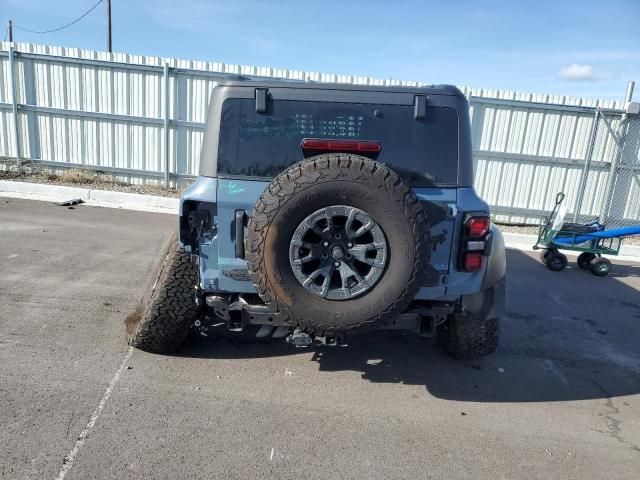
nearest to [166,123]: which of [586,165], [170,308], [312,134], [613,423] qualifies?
[170,308]

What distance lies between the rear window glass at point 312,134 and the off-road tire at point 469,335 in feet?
4.00

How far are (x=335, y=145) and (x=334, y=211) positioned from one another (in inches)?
20.0

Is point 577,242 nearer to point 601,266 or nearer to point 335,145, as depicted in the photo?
point 601,266

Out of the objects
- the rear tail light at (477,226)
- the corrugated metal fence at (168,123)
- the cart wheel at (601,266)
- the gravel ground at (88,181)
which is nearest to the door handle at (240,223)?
the rear tail light at (477,226)

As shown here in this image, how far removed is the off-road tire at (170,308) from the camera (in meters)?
3.43

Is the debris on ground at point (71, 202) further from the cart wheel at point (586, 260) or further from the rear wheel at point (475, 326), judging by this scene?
the cart wheel at point (586, 260)

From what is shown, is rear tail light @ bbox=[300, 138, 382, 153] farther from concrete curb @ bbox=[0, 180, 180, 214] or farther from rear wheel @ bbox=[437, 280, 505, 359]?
concrete curb @ bbox=[0, 180, 180, 214]

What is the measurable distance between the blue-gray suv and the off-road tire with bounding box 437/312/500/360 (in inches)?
15.5

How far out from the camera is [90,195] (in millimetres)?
10047

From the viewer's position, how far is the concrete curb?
10.0 meters

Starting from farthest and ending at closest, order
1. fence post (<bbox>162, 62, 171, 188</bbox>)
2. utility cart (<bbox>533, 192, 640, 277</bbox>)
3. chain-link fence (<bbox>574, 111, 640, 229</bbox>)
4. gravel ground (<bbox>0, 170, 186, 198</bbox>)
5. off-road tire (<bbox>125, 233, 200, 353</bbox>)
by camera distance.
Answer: gravel ground (<bbox>0, 170, 186, 198</bbox>), fence post (<bbox>162, 62, 171, 188</bbox>), chain-link fence (<bbox>574, 111, 640, 229</bbox>), utility cart (<bbox>533, 192, 640, 277</bbox>), off-road tire (<bbox>125, 233, 200, 353</bbox>)

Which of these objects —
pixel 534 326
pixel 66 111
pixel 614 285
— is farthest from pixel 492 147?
pixel 66 111

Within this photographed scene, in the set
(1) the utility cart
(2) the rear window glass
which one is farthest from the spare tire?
(1) the utility cart

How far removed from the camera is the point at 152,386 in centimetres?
324
